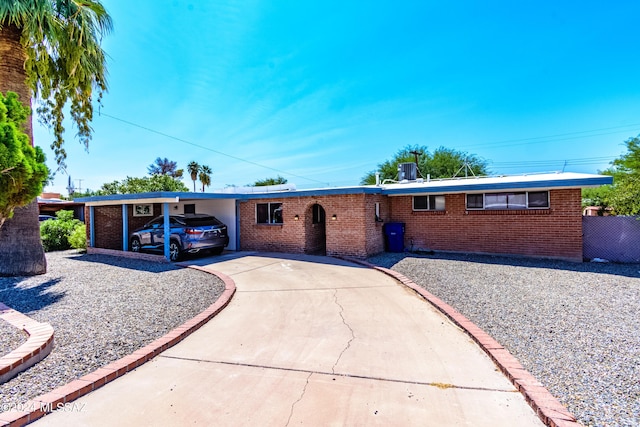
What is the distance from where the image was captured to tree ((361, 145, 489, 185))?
35.0 metres

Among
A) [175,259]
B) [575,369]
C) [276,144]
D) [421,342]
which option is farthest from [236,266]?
[276,144]

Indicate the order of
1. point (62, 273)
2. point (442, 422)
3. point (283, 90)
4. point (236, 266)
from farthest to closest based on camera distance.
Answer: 1. point (283, 90)
2. point (236, 266)
3. point (62, 273)
4. point (442, 422)

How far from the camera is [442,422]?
2535 mm

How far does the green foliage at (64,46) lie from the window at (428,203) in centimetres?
1130

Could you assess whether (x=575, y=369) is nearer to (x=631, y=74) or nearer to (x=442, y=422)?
(x=442, y=422)

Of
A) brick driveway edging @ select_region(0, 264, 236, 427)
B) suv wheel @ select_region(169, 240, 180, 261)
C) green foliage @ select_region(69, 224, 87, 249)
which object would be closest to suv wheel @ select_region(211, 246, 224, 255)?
suv wheel @ select_region(169, 240, 180, 261)

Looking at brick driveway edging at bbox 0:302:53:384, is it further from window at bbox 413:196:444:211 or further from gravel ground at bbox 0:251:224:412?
window at bbox 413:196:444:211

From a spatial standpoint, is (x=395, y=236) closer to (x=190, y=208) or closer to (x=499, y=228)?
(x=499, y=228)

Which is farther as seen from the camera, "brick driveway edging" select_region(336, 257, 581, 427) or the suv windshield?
the suv windshield

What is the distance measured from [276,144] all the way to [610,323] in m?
21.3

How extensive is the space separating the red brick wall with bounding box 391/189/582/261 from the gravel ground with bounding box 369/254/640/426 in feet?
2.55

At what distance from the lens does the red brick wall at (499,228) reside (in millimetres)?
9672

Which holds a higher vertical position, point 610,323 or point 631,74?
point 631,74

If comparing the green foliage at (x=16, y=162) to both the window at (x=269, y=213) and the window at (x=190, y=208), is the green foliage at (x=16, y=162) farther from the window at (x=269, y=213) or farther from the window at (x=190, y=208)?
the window at (x=190, y=208)
